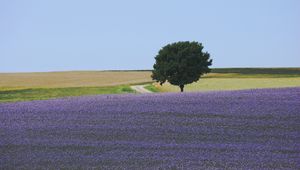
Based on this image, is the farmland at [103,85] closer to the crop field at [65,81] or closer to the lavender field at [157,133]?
the crop field at [65,81]

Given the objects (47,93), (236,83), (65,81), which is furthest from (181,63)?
(65,81)

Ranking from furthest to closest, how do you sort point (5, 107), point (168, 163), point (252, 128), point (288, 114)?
point (5, 107)
point (288, 114)
point (252, 128)
point (168, 163)

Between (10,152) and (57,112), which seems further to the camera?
(57,112)

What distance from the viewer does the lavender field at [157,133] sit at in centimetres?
921

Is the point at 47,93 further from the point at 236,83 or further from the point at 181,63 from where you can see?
the point at 236,83

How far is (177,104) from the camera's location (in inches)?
507

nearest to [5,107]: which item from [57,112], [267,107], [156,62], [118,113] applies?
[57,112]

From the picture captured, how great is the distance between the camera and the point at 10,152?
996 cm

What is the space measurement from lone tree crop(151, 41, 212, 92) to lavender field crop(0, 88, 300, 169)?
2949cm

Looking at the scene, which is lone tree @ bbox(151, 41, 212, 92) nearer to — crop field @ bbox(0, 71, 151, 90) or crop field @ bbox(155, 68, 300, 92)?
crop field @ bbox(155, 68, 300, 92)

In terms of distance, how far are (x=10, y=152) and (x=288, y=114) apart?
216 inches

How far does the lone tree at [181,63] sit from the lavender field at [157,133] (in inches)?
1161

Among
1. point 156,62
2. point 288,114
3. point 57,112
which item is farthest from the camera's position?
point 156,62

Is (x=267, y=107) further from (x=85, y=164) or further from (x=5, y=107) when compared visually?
(x=5, y=107)
